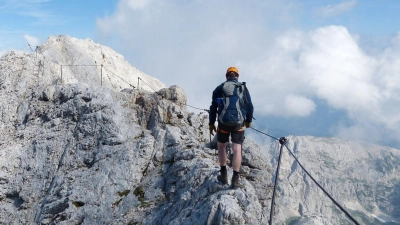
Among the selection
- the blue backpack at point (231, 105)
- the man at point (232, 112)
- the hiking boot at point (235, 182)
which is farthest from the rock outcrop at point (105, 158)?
the blue backpack at point (231, 105)

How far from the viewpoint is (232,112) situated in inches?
571

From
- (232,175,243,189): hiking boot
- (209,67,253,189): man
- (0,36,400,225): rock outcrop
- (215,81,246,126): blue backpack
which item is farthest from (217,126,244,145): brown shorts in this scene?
(0,36,400,225): rock outcrop

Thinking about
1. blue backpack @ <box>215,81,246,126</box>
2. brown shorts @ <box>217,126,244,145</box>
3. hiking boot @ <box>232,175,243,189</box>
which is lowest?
hiking boot @ <box>232,175,243,189</box>

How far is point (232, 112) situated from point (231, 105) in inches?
10.8

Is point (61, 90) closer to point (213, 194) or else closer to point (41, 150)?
point (41, 150)

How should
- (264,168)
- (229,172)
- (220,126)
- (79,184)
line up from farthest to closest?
1. (79,184)
2. (264,168)
3. (229,172)
4. (220,126)

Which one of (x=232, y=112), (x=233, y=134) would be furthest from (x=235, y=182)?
(x=232, y=112)

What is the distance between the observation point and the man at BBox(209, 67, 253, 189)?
1453cm

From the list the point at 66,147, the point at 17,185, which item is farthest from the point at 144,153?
the point at 17,185

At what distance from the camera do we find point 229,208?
45.9ft

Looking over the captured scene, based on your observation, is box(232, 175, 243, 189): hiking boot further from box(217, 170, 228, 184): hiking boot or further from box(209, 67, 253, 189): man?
box(217, 170, 228, 184): hiking boot

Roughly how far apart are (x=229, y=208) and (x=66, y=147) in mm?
15235

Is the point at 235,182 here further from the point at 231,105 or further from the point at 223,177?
the point at 231,105

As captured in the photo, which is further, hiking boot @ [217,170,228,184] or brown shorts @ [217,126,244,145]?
hiking boot @ [217,170,228,184]
